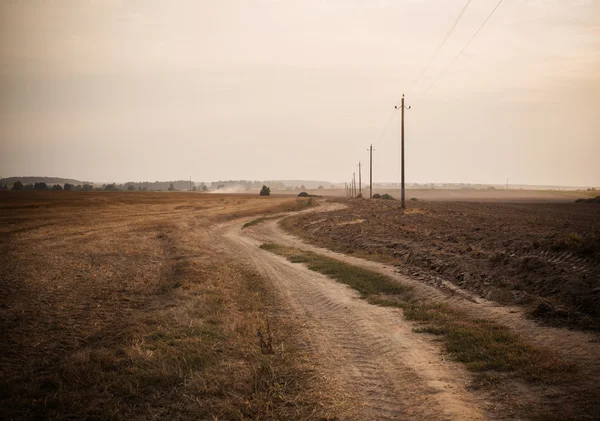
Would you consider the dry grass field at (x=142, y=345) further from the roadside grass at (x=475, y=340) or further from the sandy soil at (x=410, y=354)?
the roadside grass at (x=475, y=340)

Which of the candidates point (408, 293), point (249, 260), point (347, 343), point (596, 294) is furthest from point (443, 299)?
point (249, 260)

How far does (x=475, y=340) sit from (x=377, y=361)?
248 centimetres

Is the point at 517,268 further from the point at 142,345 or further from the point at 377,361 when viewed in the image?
the point at 142,345

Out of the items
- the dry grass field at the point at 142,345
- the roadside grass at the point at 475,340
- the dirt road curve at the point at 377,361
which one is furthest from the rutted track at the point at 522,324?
the dry grass field at the point at 142,345

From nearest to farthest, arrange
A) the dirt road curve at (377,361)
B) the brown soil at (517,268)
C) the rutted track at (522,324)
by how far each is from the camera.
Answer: the dirt road curve at (377,361) < the rutted track at (522,324) < the brown soil at (517,268)

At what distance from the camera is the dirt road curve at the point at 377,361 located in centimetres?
586

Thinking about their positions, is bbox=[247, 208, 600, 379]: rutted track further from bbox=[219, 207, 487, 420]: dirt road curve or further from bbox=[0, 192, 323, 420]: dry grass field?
bbox=[0, 192, 323, 420]: dry grass field

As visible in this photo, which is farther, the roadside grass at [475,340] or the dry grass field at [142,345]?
the roadside grass at [475,340]

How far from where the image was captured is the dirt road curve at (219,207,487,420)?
586cm

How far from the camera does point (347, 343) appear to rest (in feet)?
28.7

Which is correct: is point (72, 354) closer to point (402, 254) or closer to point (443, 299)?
point (443, 299)

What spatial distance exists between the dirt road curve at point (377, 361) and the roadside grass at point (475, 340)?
1.37 feet

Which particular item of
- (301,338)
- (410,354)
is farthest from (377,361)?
(301,338)

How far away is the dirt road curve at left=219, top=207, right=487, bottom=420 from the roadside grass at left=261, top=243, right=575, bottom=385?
0.42 metres
